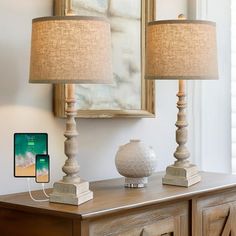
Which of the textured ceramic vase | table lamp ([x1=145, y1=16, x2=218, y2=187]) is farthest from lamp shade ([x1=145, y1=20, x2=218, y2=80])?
the textured ceramic vase

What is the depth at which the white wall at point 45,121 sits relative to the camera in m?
2.04

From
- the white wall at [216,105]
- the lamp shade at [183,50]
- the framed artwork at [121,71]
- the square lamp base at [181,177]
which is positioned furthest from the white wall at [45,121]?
the lamp shade at [183,50]

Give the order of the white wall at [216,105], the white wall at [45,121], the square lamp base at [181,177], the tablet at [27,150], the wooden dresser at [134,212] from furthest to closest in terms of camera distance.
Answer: the white wall at [216,105], the square lamp base at [181,177], the white wall at [45,121], the tablet at [27,150], the wooden dresser at [134,212]

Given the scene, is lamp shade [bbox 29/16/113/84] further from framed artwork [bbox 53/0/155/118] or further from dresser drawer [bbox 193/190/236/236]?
dresser drawer [bbox 193/190/236/236]

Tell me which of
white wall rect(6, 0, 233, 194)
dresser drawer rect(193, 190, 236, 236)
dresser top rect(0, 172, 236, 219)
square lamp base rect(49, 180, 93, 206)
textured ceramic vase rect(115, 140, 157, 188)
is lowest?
dresser drawer rect(193, 190, 236, 236)

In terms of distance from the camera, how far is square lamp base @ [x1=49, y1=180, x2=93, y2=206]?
1.79 metres

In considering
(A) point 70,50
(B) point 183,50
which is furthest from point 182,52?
(A) point 70,50

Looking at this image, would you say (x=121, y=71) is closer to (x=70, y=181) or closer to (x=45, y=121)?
(x=45, y=121)

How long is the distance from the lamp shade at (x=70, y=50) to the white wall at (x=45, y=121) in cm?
25

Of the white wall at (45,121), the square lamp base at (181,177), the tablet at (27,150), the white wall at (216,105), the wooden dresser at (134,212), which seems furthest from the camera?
the white wall at (216,105)

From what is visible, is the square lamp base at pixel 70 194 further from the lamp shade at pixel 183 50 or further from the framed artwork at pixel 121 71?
the lamp shade at pixel 183 50

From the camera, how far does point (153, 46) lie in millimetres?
2186

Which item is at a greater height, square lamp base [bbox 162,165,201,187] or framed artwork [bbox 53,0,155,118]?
framed artwork [bbox 53,0,155,118]

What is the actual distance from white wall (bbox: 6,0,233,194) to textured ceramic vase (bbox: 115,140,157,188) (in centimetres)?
24
